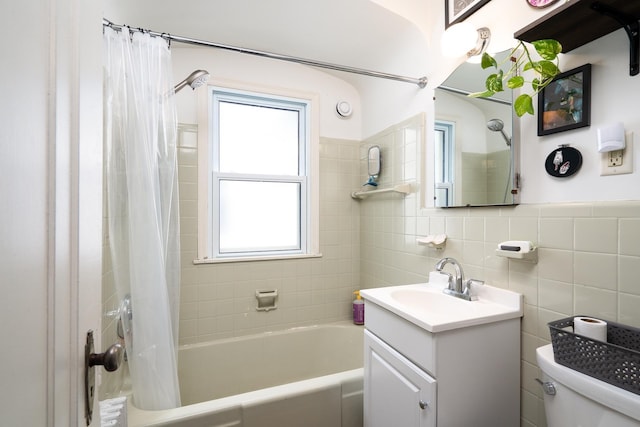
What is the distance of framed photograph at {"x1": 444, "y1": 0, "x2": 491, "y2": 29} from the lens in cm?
136

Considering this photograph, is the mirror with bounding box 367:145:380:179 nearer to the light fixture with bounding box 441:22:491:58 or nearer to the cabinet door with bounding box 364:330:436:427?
the light fixture with bounding box 441:22:491:58

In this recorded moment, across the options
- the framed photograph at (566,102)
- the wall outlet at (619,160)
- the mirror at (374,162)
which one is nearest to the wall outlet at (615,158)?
the wall outlet at (619,160)

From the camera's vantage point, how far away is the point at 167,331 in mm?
1304

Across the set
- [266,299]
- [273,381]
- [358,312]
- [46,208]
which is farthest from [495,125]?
[273,381]

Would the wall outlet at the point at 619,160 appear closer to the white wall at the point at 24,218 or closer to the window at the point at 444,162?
the window at the point at 444,162

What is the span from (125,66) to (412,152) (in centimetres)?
156

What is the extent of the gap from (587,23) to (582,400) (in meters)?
1.08

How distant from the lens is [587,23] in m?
0.87

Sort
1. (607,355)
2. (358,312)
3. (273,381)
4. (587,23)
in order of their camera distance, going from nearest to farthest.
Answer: (607,355) → (587,23) → (273,381) → (358,312)

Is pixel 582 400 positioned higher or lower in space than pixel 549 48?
lower

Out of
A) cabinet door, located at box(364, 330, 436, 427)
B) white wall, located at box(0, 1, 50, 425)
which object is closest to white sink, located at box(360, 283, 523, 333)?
cabinet door, located at box(364, 330, 436, 427)

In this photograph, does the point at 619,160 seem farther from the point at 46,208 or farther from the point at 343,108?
the point at 343,108

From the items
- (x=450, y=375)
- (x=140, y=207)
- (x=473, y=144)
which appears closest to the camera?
(x=450, y=375)

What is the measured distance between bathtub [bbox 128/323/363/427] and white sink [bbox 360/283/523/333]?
0.49 metres
